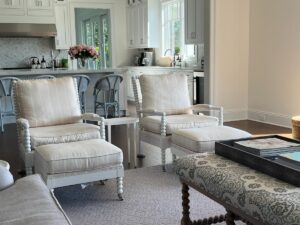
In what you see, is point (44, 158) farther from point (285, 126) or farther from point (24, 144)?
point (285, 126)

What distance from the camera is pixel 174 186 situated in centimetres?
324

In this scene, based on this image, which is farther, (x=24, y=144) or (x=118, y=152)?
(x=24, y=144)

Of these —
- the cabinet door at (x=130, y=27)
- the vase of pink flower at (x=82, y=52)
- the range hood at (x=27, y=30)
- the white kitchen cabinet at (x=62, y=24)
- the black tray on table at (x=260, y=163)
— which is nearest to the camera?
the black tray on table at (x=260, y=163)

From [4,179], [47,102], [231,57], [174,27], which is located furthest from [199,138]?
[174,27]

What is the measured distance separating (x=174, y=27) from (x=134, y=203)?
6.46 metres

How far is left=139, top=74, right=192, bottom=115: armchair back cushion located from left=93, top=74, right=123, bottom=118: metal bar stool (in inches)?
93.1

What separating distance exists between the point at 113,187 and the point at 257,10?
4.29m

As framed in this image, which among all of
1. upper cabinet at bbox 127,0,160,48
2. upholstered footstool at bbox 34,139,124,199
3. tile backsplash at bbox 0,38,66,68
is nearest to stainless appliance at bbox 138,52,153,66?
upper cabinet at bbox 127,0,160,48

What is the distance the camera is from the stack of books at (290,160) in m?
1.81

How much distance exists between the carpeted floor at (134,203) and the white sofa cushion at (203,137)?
0.36 meters

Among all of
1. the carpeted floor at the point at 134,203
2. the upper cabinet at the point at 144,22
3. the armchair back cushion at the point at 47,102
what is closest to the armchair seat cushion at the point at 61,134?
the armchair back cushion at the point at 47,102

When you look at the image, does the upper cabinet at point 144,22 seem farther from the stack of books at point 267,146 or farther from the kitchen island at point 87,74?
the stack of books at point 267,146

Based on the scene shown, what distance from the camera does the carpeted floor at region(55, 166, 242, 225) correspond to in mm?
2615

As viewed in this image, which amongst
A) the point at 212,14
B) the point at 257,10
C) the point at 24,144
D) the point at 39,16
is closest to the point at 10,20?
the point at 39,16
